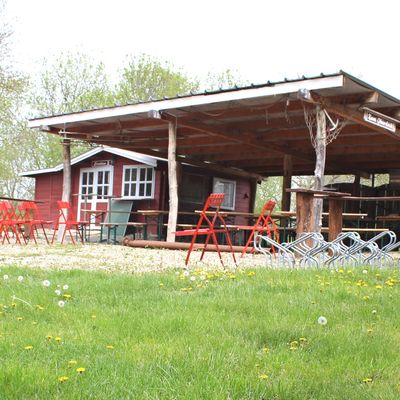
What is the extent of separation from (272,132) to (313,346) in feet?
36.8

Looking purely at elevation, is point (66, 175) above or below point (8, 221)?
above

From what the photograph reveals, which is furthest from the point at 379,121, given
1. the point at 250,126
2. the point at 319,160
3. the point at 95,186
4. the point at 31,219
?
the point at 95,186

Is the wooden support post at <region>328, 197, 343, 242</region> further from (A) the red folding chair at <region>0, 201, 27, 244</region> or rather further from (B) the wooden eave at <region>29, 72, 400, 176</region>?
(A) the red folding chair at <region>0, 201, 27, 244</region>

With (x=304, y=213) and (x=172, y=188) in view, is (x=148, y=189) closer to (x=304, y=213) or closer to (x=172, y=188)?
(x=172, y=188)

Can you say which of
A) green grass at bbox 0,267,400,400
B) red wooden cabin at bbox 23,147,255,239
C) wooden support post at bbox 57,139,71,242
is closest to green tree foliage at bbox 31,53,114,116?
red wooden cabin at bbox 23,147,255,239

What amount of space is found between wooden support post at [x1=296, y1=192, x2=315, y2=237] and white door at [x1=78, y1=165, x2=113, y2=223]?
11.2m

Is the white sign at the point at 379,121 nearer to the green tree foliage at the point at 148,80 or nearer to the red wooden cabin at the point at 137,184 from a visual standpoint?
the red wooden cabin at the point at 137,184

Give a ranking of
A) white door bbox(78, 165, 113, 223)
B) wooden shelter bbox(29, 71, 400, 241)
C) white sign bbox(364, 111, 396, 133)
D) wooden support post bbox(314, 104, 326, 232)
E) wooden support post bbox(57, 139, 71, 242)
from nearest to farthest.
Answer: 1. wooden support post bbox(314, 104, 326, 232)
2. wooden shelter bbox(29, 71, 400, 241)
3. white sign bbox(364, 111, 396, 133)
4. wooden support post bbox(57, 139, 71, 242)
5. white door bbox(78, 165, 113, 223)

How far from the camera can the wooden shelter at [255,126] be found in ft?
30.7

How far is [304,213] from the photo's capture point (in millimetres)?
7613

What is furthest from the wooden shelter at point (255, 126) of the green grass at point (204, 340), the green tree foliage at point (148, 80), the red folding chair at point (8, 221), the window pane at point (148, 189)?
the green tree foliage at point (148, 80)

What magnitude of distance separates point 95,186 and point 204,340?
16117 mm

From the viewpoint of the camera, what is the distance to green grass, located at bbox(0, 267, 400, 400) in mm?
2262

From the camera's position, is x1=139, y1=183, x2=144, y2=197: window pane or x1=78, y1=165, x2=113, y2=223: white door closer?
x1=139, y1=183, x2=144, y2=197: window pane
